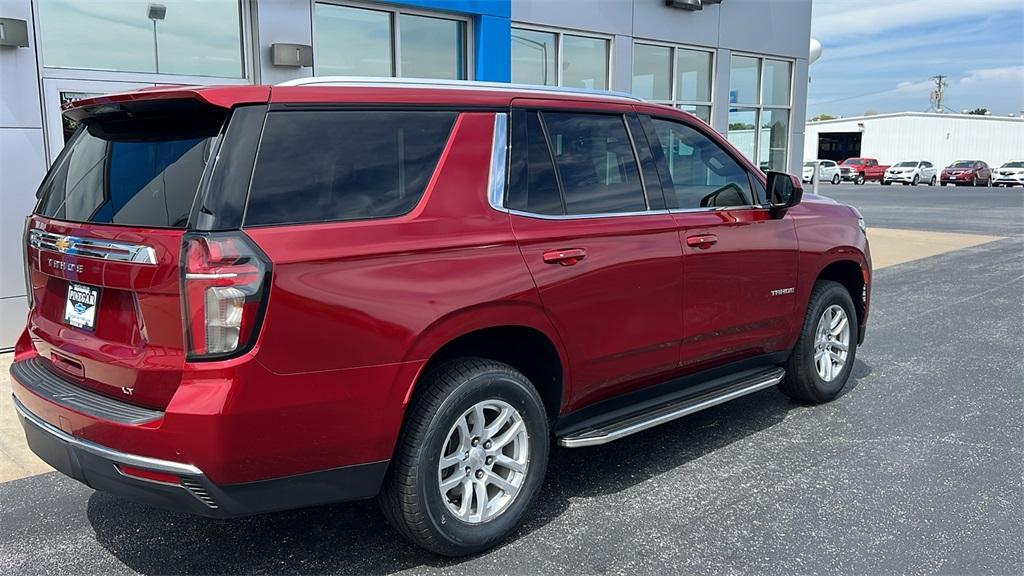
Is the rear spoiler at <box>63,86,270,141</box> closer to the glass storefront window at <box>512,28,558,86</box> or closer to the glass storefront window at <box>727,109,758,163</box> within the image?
the glass storefront window at <box>512,28,558,86</box>

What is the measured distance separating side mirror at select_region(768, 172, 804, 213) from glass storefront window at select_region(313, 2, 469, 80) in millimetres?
5774

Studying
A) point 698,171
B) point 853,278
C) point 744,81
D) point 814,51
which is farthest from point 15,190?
point 814,51

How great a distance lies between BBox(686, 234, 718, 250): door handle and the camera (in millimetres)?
4250

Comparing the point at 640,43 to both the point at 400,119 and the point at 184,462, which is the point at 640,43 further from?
the point at 184,462

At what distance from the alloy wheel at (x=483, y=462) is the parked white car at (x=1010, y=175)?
50.5 meters

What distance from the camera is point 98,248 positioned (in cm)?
300

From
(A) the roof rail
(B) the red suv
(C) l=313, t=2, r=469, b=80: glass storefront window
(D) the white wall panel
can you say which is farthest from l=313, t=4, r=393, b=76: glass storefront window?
(B) the red suv

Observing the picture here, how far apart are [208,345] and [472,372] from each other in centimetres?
106

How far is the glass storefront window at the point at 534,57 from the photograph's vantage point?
1123 centimetres

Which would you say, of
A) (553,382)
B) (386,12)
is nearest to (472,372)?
(553,382)

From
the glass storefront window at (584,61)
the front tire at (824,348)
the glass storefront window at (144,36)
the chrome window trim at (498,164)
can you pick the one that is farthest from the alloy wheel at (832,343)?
the glass storefront window at (584,61)

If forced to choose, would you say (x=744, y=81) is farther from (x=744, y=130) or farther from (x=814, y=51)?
(x=814, y=51)

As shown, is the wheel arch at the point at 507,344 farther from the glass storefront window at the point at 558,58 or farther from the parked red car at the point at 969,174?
the parked red car at the point at 969,174

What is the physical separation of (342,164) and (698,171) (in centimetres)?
228
